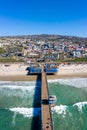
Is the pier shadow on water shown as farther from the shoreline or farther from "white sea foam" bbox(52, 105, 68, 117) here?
"white sea foam" bbox(52, 105, 68, 117)

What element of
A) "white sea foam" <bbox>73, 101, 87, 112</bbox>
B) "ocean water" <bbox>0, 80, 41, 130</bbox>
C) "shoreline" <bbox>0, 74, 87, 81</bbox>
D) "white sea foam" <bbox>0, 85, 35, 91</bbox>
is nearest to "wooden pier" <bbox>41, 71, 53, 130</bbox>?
"ocean water" <bbox>0, 80, 41, 130</bbox>

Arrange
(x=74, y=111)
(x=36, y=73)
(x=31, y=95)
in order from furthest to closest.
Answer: (x=36, y=73), (x=31, y=95), (x=74, y=111)

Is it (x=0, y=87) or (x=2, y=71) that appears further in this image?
(x=2, y=71)

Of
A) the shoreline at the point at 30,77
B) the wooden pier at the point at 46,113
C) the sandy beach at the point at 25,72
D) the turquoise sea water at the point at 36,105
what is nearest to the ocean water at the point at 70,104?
the turquoise sea water at the point at 36,105

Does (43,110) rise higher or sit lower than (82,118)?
higher

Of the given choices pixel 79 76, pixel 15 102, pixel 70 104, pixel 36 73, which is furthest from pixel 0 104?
pixel 79 76

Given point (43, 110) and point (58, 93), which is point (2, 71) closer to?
point (58, 93)

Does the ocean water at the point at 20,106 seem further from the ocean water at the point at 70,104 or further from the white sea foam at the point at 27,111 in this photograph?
the ocean water at the point at 70,104
